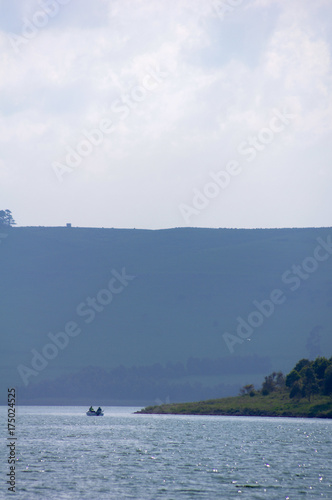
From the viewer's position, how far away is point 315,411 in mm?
140625

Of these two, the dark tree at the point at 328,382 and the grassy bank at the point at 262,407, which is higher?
the dark tree at the point at 328,382

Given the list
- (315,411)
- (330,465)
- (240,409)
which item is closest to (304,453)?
(330,465)

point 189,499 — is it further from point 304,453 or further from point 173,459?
point 304,453

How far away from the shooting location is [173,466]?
62375 millimetres

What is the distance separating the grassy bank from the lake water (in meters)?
38.7

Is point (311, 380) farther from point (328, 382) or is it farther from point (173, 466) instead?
point (173, 466)

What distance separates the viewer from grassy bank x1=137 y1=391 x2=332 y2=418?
141m

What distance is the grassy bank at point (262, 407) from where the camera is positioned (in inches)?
5556

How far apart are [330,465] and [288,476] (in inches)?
322

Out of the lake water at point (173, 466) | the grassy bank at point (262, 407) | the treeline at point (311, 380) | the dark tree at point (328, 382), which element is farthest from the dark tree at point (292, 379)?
the lake water at point (173, 466)

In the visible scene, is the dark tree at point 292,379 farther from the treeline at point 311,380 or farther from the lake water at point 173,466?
the lake water at point 173,466

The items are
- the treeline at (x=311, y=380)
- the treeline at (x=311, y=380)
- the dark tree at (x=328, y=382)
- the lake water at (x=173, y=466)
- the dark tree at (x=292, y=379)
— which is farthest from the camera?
the dark tree at (x=292, y=379)

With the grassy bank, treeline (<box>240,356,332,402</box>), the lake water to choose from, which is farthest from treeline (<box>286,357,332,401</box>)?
the lake water

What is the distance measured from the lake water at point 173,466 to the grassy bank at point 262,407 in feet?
127
